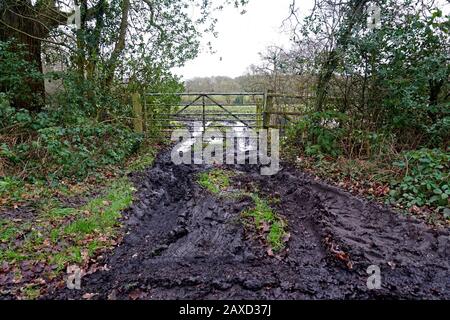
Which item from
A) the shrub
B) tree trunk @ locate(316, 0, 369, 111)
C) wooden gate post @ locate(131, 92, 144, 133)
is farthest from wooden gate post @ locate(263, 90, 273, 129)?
the shrub

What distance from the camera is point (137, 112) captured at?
8.02m

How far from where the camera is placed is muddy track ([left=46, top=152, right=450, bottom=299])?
2705 millimetres

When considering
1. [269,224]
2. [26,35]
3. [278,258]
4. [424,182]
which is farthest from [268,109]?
[26,35]

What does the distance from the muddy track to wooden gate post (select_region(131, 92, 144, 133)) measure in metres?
3.65

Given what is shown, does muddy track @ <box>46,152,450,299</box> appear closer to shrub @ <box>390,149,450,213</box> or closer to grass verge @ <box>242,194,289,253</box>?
grass verge @ <box>242,194,289,253</box>

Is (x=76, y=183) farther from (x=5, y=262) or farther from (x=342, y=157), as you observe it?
(x=342, y=157)

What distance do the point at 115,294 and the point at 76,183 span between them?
10.2 ft

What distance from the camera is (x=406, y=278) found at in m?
2.82

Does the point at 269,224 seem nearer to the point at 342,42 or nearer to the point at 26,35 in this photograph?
the point at 342,42

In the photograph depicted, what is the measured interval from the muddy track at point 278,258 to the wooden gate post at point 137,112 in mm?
3652

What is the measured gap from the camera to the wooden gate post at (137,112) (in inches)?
314

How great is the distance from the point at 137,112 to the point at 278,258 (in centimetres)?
608
